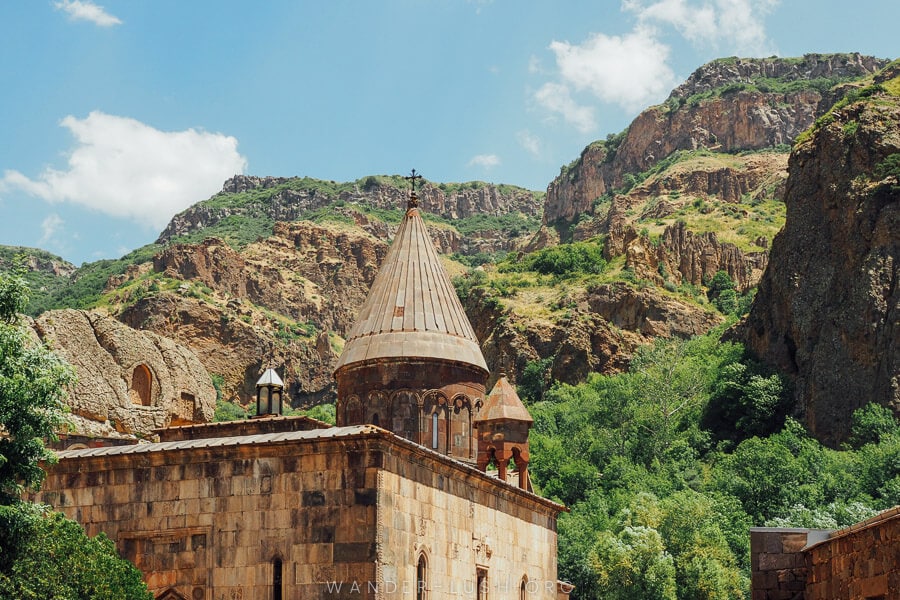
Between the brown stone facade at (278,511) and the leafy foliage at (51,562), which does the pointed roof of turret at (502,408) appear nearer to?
the brown stone facade at (278,511)

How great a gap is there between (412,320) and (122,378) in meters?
8.82

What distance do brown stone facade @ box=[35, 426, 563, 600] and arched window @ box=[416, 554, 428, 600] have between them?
1.1 inches

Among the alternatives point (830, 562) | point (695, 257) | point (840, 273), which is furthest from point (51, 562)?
point (695, 257)

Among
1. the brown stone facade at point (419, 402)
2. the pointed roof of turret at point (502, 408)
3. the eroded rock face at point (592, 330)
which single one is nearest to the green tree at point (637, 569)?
the pointed roof of turret at point (502, 408)

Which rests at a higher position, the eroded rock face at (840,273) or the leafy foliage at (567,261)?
the leafy foliage at (567,261)

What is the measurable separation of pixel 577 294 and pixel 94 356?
45392mm

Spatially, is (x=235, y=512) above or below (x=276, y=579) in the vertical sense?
above

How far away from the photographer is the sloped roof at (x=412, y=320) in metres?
23.0

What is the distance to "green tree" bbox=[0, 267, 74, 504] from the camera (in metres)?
14.9

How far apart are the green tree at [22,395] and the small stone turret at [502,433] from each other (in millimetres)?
9032

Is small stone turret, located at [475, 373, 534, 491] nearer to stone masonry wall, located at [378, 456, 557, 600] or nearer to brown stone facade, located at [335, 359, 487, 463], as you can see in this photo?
brown stone facade, located at [335, 359, 487, 463]

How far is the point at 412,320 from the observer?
23250 millimetres

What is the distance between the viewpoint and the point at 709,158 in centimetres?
11081

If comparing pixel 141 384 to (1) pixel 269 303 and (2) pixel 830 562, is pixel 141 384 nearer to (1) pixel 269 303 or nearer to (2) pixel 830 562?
(2) pixel 830 562
